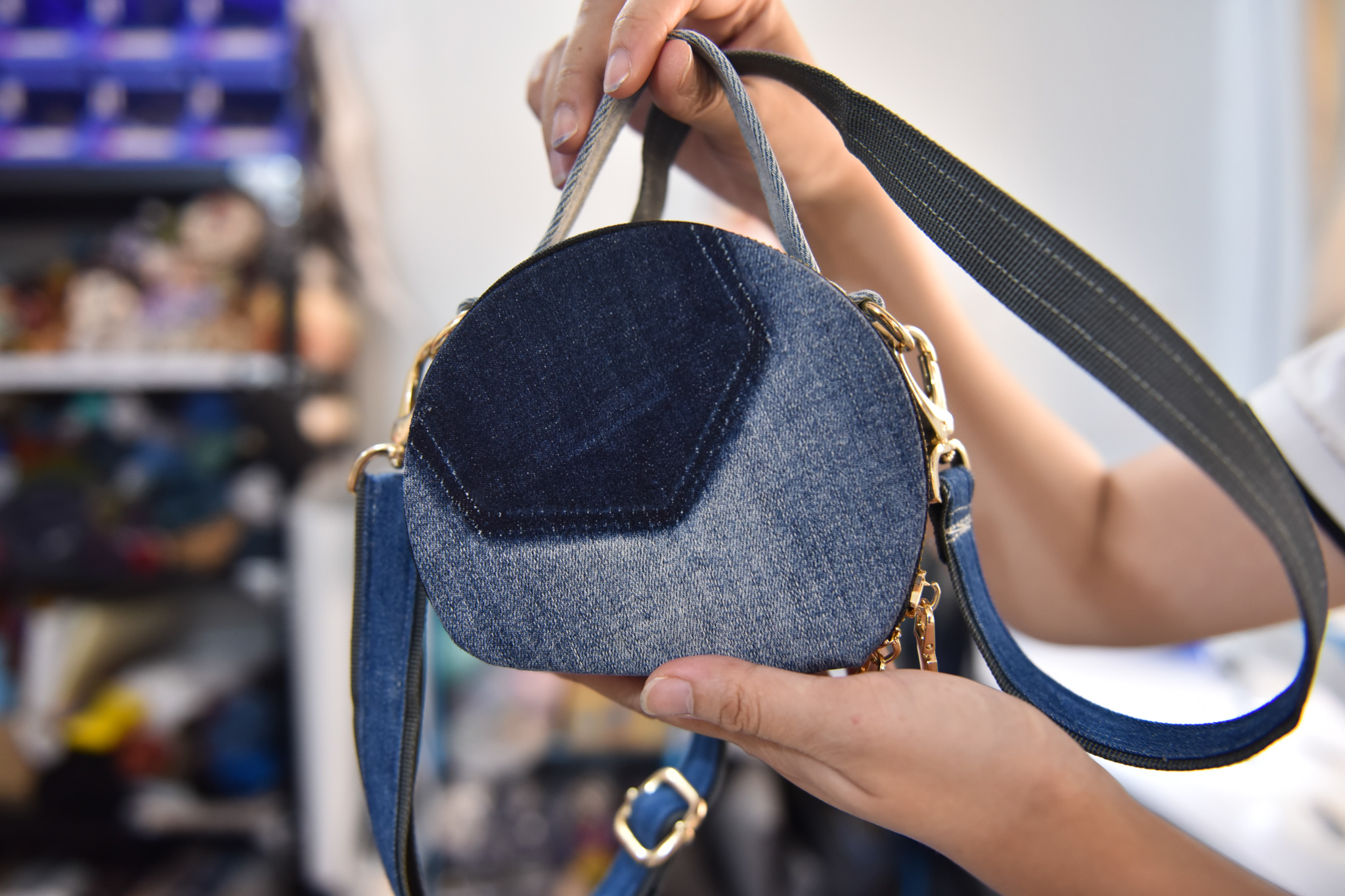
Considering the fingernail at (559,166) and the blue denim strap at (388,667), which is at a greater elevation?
the fingernail at (559,166)

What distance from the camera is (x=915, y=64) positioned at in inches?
38.6

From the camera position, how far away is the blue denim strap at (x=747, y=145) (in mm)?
319

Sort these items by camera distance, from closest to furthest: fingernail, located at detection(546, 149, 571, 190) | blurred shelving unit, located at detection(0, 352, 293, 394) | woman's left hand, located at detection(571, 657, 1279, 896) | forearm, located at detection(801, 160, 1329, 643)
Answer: woman's left hand, located at detection(571, 657, 1279, 896)
fingernail, located at detection(546, 149, 571, 190)
forearm, located at detection(801, 160, 1329, 643)
blurred shelving unit, located at detection(0, 352, 293, 394)

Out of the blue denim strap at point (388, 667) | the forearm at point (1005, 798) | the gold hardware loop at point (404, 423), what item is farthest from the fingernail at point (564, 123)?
the forearm at point (1005, 798)

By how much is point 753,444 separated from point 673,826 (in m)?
0.28

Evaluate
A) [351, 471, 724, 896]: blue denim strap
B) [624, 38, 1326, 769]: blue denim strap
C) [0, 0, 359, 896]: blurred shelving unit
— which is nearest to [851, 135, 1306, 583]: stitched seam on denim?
[624, 38, 1326, 769]: blue denim strap

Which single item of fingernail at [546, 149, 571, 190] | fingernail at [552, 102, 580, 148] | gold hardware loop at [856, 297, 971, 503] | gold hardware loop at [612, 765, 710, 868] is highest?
fingernail at [552, 102, 580, 148]

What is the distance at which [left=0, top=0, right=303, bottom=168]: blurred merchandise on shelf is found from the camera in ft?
3.15

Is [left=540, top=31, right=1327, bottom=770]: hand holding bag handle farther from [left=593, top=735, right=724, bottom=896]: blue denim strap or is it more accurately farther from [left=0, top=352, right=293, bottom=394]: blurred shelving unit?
[left=0, top=352, right=293, bottom=394]: blurred shelving unit

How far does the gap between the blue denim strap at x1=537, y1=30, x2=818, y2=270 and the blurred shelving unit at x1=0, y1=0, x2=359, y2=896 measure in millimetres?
778

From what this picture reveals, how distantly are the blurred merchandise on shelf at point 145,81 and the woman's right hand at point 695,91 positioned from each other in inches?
A: 29.5

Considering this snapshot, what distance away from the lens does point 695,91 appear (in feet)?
1.22

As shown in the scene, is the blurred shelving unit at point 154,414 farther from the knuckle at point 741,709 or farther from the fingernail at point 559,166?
the knuckle at point 741,709

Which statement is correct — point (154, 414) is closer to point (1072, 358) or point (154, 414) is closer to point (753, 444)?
point (753, 444)
